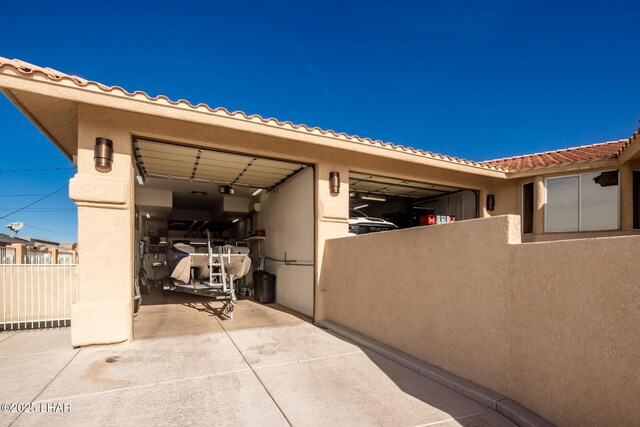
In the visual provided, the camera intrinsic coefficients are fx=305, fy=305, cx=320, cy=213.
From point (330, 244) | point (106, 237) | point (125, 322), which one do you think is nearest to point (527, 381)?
point (330, 244)

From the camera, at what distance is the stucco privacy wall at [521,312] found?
2.17 meters

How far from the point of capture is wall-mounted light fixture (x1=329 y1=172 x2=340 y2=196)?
20.8 ft

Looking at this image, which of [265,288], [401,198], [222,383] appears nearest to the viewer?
[222,383]

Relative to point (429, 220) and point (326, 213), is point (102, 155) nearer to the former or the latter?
point (326, 213)

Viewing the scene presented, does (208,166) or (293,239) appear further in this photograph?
(293,239)

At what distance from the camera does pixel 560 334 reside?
8.23 ft

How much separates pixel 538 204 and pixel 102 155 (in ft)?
30.2

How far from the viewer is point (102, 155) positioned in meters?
4.65

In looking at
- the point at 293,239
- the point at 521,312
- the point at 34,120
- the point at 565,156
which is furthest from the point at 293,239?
the point at 565,156

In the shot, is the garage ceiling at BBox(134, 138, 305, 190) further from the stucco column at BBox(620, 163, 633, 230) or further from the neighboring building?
the stucco column at BBox(620, 163, 633, 230)

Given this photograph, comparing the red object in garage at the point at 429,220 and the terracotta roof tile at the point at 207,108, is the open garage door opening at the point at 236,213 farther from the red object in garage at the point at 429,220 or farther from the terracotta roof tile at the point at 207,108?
the red object in garage at the point at 429,220

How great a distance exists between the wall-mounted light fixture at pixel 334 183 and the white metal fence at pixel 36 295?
17.9 feet

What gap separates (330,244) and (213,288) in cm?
328

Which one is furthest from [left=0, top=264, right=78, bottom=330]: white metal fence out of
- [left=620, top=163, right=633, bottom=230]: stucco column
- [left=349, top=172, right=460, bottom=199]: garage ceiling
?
[left=620, top=163, right=633, bottom=230]: stucco column
